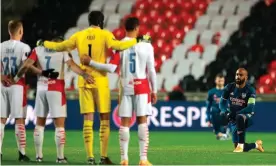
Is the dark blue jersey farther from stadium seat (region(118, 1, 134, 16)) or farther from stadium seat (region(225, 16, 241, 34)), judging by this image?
stadium seat (region(118, 1, 134, 16))

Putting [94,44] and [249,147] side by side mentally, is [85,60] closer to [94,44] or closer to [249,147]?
[94,44]

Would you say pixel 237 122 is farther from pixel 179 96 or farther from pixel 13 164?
→ pixel 179 96

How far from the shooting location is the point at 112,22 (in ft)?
107

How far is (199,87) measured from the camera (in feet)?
89.2

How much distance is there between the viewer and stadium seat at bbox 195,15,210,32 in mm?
31797

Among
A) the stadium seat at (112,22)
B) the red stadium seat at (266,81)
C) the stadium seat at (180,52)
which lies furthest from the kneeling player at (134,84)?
the stadium seat at (112,22)

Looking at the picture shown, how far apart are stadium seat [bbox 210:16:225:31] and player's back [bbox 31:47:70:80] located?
18.0 metres

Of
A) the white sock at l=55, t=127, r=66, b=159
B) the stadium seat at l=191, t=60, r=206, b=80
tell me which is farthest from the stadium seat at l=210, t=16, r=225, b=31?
the white sock at l=55, t=127, r=66, b=159

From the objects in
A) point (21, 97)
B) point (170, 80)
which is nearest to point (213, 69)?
point (170, 80)

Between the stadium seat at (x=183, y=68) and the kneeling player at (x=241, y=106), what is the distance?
1189cm

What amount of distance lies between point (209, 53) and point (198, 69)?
46.1 inches

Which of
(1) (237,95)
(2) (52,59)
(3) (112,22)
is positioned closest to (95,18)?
(2) (52,59)

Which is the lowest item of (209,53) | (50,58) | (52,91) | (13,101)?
(13,101)

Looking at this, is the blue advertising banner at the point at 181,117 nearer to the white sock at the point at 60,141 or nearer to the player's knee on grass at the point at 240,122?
the player's knee on grass at the point at 240,122
